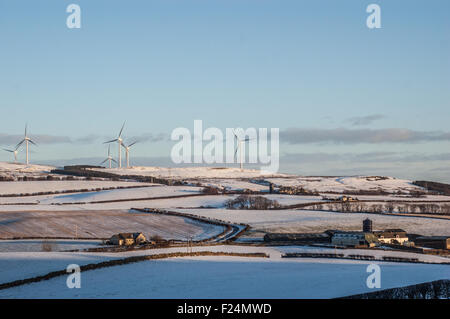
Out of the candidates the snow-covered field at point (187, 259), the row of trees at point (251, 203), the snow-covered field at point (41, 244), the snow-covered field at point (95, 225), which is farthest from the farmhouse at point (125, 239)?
the row of trees at point (251, 203)

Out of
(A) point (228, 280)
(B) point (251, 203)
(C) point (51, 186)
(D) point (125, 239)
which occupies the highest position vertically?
(C) point (51, 186)

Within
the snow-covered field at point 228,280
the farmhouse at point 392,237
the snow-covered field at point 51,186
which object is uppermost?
the snow-covered field at point 51,186

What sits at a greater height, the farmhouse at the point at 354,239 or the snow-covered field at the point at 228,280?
the snow-covered field at the point at 228,280

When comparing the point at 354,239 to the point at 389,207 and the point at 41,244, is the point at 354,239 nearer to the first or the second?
the point at 41,244

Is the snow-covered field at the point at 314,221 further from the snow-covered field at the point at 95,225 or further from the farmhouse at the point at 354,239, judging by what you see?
the farmhouse at the point at 354,239

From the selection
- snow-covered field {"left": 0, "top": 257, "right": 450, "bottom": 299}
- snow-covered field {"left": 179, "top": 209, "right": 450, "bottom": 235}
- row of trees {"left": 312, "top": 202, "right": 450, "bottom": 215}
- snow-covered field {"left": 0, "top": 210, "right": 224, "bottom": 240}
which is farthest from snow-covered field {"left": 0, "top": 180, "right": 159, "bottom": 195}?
snow-covered field {"left": 0, "top": 257, "right": 450, "bottom": 299}

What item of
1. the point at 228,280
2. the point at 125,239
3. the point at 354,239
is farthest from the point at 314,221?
the point at 228,280
